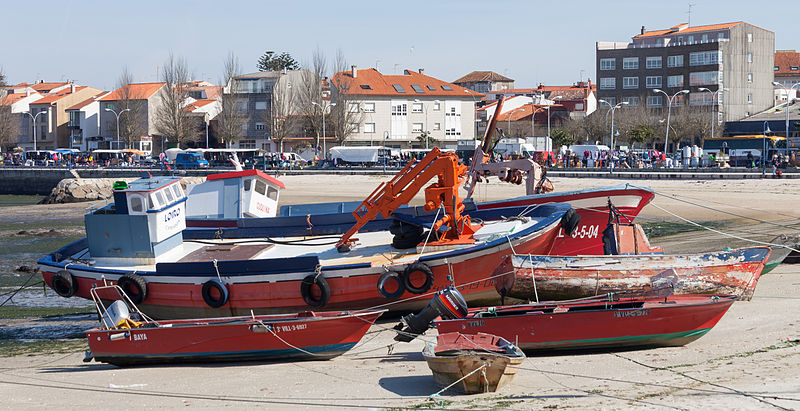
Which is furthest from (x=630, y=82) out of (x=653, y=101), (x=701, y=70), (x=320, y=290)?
(x=320, y=290)

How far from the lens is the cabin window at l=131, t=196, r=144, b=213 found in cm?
1817

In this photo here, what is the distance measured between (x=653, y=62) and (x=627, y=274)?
80.9m

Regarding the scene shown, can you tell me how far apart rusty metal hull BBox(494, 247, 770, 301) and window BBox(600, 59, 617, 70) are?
80747mm

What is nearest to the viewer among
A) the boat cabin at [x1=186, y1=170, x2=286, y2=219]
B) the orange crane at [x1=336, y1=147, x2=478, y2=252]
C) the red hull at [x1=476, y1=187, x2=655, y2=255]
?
the orange crane at [x1=336, y1=147, x2=478, y2=252]

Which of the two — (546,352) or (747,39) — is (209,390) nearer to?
(546,352)

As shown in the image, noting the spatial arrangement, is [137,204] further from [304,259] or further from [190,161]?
[190,161]

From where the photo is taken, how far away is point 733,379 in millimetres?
10578

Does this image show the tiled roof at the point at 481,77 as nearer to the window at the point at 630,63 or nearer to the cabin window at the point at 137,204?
the window at the point at 630,63

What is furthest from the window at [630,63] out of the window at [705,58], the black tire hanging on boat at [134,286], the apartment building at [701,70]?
the black tire hanging on boat at [134,286]

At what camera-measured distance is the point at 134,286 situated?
17734 mm

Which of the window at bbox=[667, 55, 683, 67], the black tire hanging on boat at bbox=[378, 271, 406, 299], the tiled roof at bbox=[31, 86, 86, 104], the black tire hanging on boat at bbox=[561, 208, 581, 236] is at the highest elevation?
the window at bbox=[667, 55, 683, 67]

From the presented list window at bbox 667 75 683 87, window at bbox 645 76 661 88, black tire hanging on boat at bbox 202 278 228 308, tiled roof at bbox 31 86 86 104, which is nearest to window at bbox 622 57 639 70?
window at bbox 645 76 661 88

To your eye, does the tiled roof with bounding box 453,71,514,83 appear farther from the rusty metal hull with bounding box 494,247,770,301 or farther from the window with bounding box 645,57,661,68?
the rusty metal hull with bounding box 494,247,770,301

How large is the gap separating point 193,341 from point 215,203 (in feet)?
28.8
